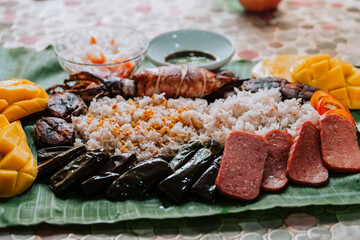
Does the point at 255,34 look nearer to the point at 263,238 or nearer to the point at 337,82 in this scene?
the point at 337,82

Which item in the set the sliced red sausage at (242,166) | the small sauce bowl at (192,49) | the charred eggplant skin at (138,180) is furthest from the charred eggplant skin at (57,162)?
the small sauce bowl at (192,49)

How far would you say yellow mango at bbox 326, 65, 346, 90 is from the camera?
3590 millimetres

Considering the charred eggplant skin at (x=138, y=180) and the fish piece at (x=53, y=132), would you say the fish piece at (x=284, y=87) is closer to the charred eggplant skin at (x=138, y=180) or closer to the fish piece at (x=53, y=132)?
the charred eggplant skin at (x=138, y=180)

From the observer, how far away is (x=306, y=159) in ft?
9.10

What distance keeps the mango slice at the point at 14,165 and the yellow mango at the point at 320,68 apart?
8.05 feet

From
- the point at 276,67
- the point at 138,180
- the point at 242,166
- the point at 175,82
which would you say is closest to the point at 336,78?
the point at 276,67

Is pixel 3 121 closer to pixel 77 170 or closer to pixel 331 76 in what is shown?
pixel 77 170

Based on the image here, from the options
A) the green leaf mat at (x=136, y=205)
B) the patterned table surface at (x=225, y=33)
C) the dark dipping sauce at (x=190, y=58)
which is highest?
the dark dipping sauce at (x=190, y=58)

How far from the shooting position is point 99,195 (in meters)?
2.66

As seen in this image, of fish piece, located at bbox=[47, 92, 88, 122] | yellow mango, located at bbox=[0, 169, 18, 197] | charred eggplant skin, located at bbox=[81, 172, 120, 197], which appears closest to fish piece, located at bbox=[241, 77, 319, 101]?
fish piece, located at bbox=[47, 92, 88, 122]

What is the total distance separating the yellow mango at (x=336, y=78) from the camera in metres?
3.59

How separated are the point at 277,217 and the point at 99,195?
113cm

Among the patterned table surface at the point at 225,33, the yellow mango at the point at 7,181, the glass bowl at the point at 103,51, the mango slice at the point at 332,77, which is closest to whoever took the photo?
the patterned table surface at the point at 225,33

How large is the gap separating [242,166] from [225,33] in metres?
3.06
